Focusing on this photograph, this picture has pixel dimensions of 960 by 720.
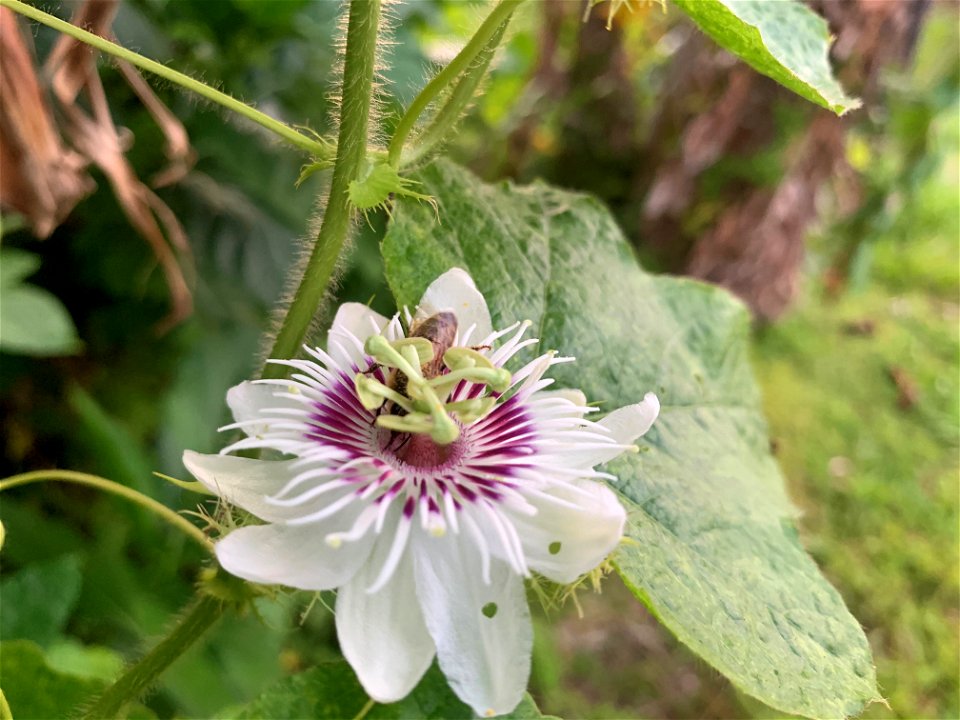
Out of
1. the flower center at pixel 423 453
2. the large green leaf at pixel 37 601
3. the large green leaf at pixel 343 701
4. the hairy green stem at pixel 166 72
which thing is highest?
the hairy green stem at pixel 166 72

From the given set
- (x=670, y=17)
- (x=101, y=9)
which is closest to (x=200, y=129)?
(x=101, y=9)

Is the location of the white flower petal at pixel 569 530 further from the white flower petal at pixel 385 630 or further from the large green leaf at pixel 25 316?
the large green leaf at pixel 25 316

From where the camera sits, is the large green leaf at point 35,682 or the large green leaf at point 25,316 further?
the large green leaf at point 25,316

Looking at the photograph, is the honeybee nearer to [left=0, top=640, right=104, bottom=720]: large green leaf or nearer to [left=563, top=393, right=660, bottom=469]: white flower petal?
[left=563, top=393, right=660, bottom=469]: white flower petal

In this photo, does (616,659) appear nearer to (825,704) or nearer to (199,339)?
(199,339)

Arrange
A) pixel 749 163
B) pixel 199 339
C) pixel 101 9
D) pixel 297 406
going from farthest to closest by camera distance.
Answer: pixel 749 163
pixel 199 339
pixel 101 9
pixel 297 406

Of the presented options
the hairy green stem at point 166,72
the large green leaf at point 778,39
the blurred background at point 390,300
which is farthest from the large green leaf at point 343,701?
the large green leaf at point 778,39

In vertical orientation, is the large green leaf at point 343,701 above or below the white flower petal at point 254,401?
below
